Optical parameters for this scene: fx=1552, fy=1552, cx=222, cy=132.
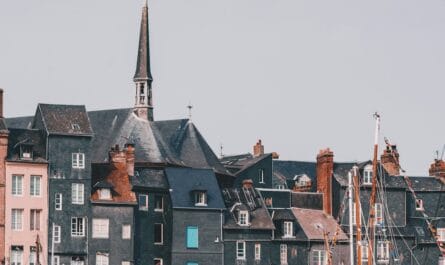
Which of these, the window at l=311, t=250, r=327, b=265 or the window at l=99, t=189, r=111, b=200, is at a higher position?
the window at l=99, t=189, r=111, b=200

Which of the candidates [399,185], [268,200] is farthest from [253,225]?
[399,185]

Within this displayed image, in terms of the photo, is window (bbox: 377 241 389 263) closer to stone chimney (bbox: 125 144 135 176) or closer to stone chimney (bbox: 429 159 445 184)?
stone chimney (bbox: 429 159 445 184)

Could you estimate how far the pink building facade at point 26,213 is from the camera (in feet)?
359

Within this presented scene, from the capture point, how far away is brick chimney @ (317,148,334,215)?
126m

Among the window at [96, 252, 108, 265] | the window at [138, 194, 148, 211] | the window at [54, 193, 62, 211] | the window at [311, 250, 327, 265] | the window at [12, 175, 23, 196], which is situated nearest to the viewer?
the window at [12, 175, 23, 196]

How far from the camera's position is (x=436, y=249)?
127 meters

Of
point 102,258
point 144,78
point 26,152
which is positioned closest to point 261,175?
point 144,78

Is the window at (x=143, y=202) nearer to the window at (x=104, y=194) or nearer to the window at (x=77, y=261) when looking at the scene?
the window at (x=104, y=194)

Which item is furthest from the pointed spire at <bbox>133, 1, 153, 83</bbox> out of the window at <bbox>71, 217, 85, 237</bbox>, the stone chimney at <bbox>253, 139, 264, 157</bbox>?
the window at <bbox>71, 217, 85, 237</bbox>

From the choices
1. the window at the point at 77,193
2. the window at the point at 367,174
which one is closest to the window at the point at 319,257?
the window at the point at 367,174

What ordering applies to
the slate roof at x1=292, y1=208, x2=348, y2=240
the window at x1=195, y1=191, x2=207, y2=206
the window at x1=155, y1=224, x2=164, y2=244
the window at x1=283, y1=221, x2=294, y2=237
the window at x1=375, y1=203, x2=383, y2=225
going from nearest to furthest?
the window at x1=155, y1=224, x2=164, y2=244
the window at x1=195, y1=191, x2=207, y2=206
the window at x1=283, y1=221, x2=294, y2=237
the slate roof at x1=292, y1=208, x2=348, y2=240
the window at x1=375, y1=203, x2=383, y2=225

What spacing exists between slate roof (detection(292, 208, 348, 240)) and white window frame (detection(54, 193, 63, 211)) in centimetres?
2124

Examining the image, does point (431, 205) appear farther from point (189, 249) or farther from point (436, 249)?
point (189, 249)

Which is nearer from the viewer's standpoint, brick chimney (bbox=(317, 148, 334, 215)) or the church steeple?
brick chimney (bbox=(317, 148, 334, 215))
